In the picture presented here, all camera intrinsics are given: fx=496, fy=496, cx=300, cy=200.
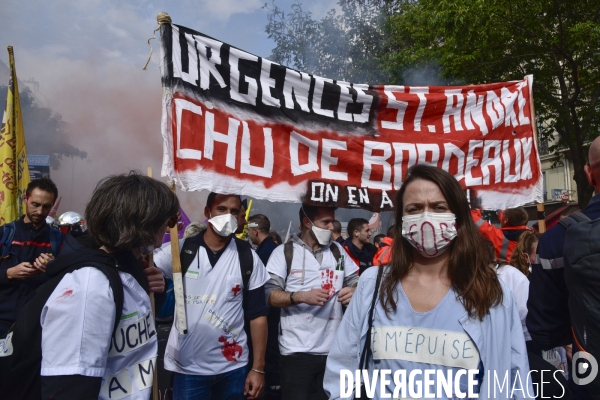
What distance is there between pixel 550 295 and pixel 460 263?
0.57 meters

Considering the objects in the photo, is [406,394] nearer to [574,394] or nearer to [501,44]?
[574,394]

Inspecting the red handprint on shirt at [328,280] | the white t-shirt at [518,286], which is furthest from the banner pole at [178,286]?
the white t-shirt at [518,286]

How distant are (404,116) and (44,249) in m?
3.43

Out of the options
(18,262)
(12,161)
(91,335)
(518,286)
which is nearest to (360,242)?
(518,286)

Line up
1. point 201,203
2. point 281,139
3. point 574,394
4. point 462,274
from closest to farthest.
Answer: point 462,274, point 574,394, point 281,139, point 201,203

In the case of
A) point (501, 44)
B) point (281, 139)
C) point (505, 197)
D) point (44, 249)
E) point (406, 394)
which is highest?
point (501, 44)

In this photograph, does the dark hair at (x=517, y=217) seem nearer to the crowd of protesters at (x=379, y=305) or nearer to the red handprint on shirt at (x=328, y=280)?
the red handprint on shirt at (x=328, y=280)

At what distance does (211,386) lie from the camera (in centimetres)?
330

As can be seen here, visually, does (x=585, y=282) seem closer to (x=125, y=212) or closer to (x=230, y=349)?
(x=125, y=212)

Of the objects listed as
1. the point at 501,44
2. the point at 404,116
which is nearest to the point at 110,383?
the point at 404,116

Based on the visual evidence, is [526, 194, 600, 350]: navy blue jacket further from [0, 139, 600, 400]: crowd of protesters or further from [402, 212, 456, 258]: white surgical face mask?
[402, 212, 456, 258]: white surgical face mask

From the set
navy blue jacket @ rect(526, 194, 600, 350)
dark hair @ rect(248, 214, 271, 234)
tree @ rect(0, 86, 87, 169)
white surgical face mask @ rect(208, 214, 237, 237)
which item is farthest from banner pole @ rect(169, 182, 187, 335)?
tree @ rect(0, 86, 87, 169)

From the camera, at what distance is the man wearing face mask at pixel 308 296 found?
3.73 m

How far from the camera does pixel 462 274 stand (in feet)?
6.86
